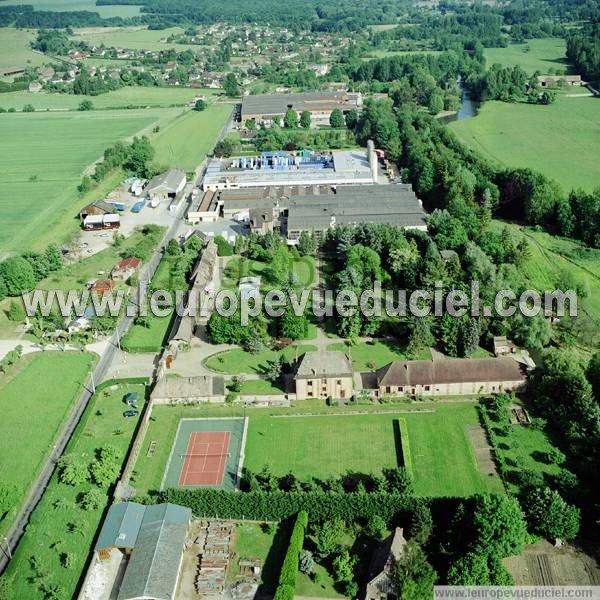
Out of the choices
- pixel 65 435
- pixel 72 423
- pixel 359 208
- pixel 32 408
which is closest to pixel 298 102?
pixel 359 208

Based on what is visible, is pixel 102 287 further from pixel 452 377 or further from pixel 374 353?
pixel 452 377

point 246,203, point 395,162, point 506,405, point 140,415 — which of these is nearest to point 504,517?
point 506,405

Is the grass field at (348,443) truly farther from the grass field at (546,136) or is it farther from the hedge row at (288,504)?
the grass field at (546,136)

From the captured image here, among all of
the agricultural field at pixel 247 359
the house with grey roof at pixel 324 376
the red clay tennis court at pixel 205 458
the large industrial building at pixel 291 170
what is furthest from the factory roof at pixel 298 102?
the red clay tennis court at pixel 205 458

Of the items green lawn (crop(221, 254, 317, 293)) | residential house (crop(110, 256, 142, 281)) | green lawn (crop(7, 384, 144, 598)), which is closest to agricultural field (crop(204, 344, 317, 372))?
green lawn (crop(7, 384, 144, 598))

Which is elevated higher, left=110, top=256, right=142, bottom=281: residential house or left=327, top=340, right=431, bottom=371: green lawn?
left=110, top=256, right=142, bottom=281: residential house

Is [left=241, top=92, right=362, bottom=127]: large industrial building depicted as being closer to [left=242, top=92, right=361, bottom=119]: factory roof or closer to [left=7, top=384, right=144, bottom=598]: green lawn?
[left=242, top=92, right=361, bottom=119]: factory roof
